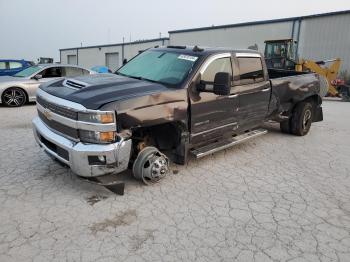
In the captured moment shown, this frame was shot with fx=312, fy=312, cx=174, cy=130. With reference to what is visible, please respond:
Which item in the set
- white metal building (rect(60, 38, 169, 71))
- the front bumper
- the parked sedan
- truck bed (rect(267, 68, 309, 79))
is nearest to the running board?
the front bumper

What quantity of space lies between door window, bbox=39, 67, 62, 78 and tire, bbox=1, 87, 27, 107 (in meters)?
0.99

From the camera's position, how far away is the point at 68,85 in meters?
4.27

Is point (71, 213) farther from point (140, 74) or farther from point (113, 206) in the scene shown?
point (140, 74)

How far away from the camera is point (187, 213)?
3674mm

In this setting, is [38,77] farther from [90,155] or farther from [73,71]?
[90,155]

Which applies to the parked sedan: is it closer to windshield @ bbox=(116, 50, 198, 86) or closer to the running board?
windshield @ bbox=(116, 50, 198, 86)

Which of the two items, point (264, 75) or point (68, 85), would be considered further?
point (264, 75)

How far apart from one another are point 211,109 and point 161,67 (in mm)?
1027

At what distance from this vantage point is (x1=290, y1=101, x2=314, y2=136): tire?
23.2 feet

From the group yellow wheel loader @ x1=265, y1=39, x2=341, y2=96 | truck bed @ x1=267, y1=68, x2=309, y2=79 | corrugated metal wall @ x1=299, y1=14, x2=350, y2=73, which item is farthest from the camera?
corrugated metal wall @ x1=299, y1=14, x2=350, y2=73

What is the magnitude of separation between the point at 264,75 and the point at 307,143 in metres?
2.01

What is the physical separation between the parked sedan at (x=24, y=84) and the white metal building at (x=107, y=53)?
21.6 meters

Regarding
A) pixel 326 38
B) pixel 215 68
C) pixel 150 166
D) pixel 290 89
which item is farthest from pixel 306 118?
pixel 326 38

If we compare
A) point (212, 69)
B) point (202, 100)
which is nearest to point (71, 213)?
point (202, 100)
